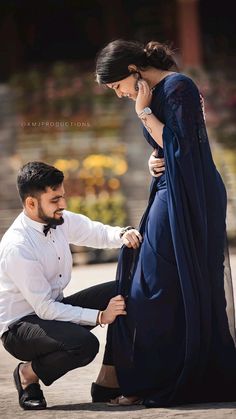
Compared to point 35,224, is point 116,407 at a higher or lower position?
lower

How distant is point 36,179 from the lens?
4.90 metres

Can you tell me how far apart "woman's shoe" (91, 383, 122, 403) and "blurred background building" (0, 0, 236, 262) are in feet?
16.1

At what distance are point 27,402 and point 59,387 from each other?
2.00 ft

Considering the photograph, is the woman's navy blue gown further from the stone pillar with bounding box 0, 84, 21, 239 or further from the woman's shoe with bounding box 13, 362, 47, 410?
the stone pillar with bounding box 0, 84, 21, 239

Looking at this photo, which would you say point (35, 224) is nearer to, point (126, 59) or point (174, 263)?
point (174, 263)

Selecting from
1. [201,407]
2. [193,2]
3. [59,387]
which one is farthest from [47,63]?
[201,407]

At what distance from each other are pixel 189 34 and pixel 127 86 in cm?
544

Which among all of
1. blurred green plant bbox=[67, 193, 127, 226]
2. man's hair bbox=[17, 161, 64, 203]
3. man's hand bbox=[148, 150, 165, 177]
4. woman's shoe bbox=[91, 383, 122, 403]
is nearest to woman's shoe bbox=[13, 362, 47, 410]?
woman's shoe bbox=[91, 383, 122, 403]

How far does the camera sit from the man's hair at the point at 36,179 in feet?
16.1

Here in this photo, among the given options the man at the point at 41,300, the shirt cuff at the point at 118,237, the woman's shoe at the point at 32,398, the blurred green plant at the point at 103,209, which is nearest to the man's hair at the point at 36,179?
the man at the point at 41,300

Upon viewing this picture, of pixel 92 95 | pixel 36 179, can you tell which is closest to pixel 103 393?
pixel 36 179

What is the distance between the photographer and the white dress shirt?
4820 mm

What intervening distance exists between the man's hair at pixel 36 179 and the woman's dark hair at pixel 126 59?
0.42 meters

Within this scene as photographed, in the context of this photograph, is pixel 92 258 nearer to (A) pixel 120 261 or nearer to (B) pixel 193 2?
(B) pixel 193 2
